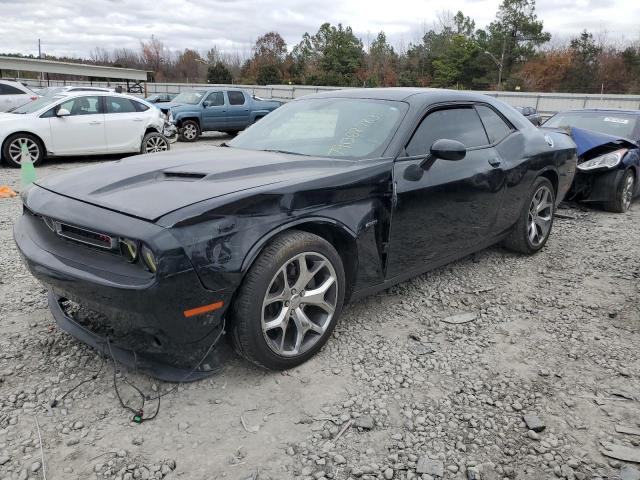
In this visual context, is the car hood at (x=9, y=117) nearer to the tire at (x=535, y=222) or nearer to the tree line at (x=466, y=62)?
the tire at (x=535, y=222)

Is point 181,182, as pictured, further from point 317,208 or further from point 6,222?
point 6,222

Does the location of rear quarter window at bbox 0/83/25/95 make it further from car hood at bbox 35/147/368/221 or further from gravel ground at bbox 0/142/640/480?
car hood at bbox 35/147/368/221

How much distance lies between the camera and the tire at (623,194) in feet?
22.5

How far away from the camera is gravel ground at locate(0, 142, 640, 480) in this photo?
2.18 m

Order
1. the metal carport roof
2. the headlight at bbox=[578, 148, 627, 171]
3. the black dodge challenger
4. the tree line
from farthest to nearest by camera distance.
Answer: the tree line, the metal carport roof, the headlight at bbox=[578, 148, 627, 171], the black dodge challenger

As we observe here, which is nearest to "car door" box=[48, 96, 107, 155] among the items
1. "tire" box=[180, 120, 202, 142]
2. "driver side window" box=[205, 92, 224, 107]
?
"tire" box=[180, 120, 202, 142]

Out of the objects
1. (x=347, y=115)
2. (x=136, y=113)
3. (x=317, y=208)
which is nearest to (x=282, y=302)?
(x=317, y=208)

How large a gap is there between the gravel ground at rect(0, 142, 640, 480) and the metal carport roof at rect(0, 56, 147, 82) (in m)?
36.8

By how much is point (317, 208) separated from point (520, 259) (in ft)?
9.52

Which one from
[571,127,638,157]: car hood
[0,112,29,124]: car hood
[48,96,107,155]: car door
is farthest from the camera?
[48,96,107,155]: car door

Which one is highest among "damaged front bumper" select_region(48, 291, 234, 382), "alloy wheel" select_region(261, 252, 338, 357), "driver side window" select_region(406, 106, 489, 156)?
"driver side window" select_region(406, 106, 489, 156)

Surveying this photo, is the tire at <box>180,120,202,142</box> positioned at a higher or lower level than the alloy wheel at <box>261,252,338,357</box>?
higher

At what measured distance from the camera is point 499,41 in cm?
5325

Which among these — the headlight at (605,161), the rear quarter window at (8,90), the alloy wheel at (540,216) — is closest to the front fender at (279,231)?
the alloy wheel at (540,216)
